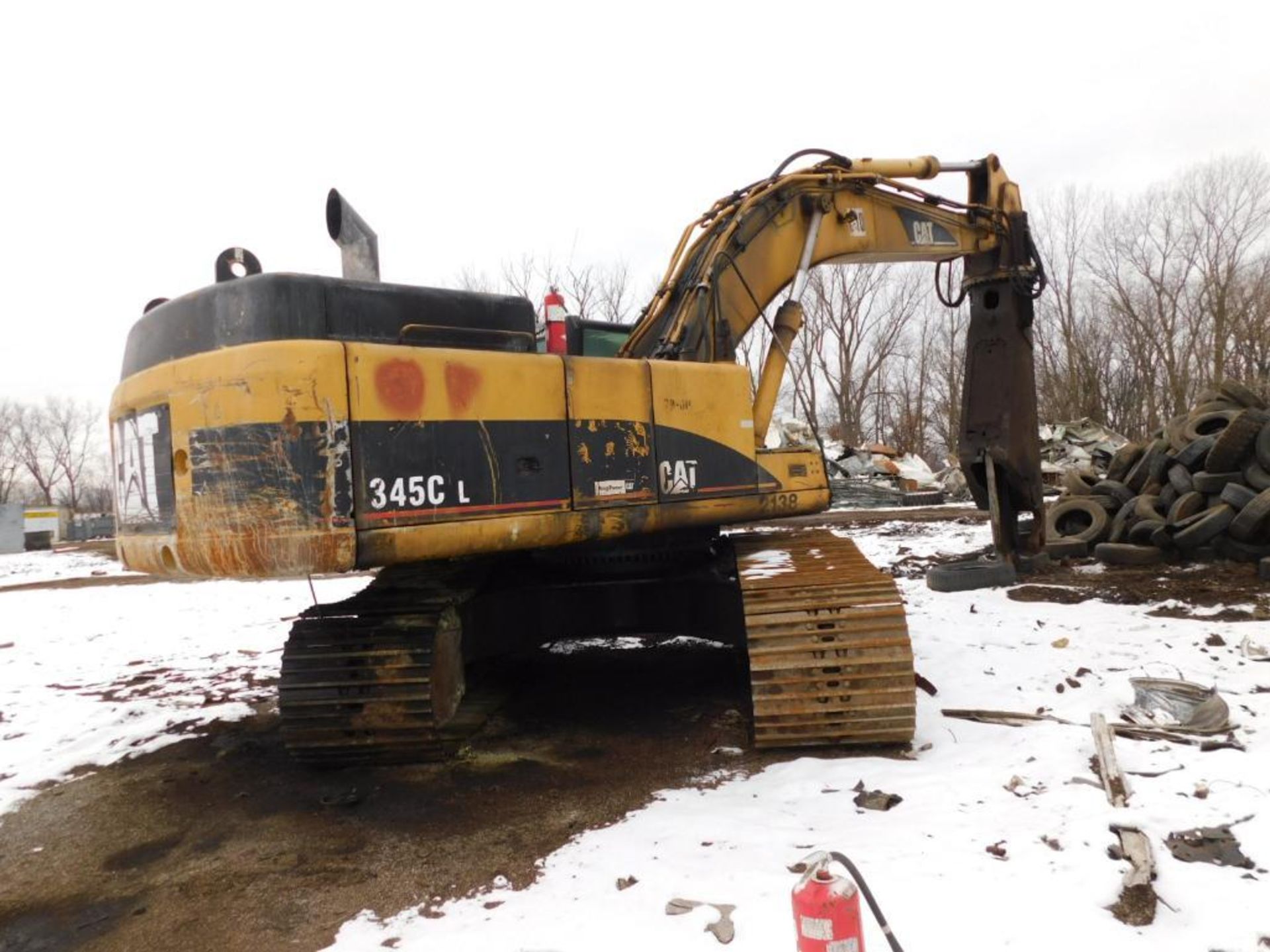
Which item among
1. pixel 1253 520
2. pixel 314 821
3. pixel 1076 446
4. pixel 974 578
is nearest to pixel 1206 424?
pixel 1253 520

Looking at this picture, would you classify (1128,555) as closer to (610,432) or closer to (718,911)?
(610,432)

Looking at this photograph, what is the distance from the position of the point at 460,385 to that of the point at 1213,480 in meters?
7.29

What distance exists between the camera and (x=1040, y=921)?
246cm

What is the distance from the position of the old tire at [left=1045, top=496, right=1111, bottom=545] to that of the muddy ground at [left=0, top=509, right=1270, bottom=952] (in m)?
5.20

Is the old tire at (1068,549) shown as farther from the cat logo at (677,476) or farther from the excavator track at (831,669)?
the cat logo at (677,476)

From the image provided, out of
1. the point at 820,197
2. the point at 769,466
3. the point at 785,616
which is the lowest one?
the point at 785,616

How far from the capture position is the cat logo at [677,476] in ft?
13.8

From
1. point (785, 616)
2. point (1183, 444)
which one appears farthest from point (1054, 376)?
point (785, 616)

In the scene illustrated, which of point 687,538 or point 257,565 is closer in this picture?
point 257,565

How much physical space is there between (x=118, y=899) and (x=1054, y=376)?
39474 millimetres

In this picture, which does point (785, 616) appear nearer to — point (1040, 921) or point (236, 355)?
point (1040, 921)

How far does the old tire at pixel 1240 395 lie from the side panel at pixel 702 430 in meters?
6.57

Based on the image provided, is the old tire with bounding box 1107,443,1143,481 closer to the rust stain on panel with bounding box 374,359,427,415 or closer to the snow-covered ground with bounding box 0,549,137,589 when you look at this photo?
the rust stain on panel with bounding box 374,359,427,415

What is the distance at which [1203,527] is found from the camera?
7434 millimetres
